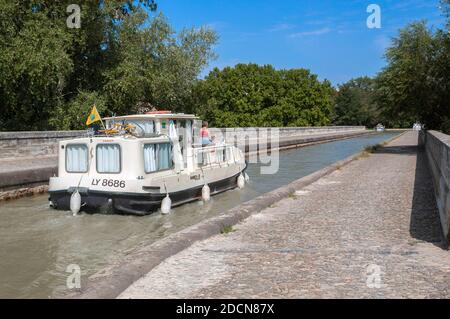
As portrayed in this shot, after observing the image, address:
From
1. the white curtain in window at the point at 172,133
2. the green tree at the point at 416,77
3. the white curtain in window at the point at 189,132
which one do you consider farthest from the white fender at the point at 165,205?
the green tree at the point at 416,77

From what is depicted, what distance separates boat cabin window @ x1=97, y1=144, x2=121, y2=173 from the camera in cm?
1247

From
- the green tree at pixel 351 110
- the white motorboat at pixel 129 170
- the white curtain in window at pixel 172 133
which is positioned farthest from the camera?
the green tree at pixel 351 110

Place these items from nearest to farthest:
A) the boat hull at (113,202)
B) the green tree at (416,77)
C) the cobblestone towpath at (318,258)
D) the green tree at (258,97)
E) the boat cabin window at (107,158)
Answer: the cobblestone towpath at (318,258) < the boat hull at (113,202) < the boat cabin window at (107,158) < the green tree at (416,77) < the green tree at (258,97)

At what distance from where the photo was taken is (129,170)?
1222cm

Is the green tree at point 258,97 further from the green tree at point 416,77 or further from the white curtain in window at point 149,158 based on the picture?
the white curtain in window at point 149,158

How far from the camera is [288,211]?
9.82 meters

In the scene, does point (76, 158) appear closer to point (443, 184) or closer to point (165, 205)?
point (165, 205)

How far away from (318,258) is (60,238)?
6.07 m

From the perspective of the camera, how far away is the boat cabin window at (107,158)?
40.9 feet

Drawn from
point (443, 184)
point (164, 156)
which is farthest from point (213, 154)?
point (443, 184)

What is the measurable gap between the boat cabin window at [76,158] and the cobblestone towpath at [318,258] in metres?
Result: 5.50

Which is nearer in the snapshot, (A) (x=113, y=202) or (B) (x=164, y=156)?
(A) (x=113, y=202)
